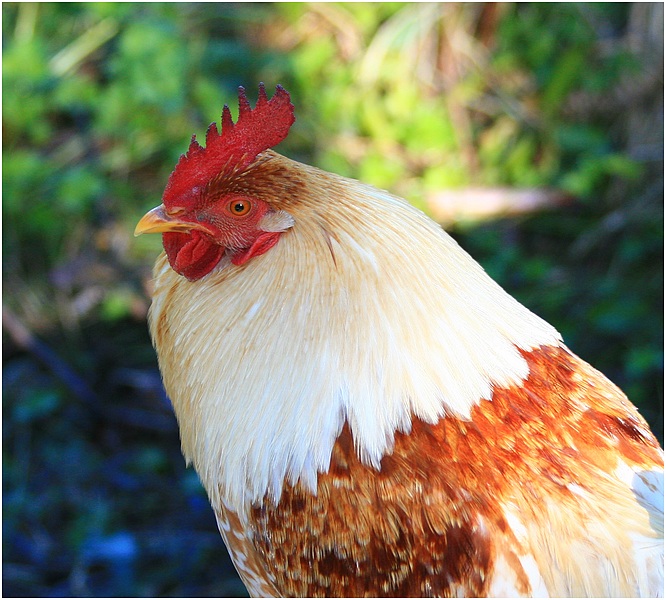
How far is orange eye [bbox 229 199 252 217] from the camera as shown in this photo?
6.31 feet

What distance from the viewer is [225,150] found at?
191 cm

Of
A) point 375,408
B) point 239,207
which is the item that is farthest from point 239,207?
point 375,408

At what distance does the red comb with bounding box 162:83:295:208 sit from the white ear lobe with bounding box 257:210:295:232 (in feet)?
0.46

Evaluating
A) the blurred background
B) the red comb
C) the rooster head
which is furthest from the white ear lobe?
the blurred background

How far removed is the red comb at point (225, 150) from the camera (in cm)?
191

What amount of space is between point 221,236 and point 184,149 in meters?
2.52

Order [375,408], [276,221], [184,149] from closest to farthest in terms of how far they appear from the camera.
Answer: [375,408] < [276,221] < [184,149]

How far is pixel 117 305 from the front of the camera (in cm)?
400

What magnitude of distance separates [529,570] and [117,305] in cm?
282

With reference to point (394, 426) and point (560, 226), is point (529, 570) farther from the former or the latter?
point (560, 226)

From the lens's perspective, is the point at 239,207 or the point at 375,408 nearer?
the point at 375,408

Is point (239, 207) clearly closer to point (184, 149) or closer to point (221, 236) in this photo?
point (221, 236)

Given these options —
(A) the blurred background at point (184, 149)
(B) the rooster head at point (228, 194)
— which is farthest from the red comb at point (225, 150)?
(A) the blurred background at point (184, 149)

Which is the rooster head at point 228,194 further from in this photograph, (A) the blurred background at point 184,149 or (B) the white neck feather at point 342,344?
(A) the blurred background at point 184,149
